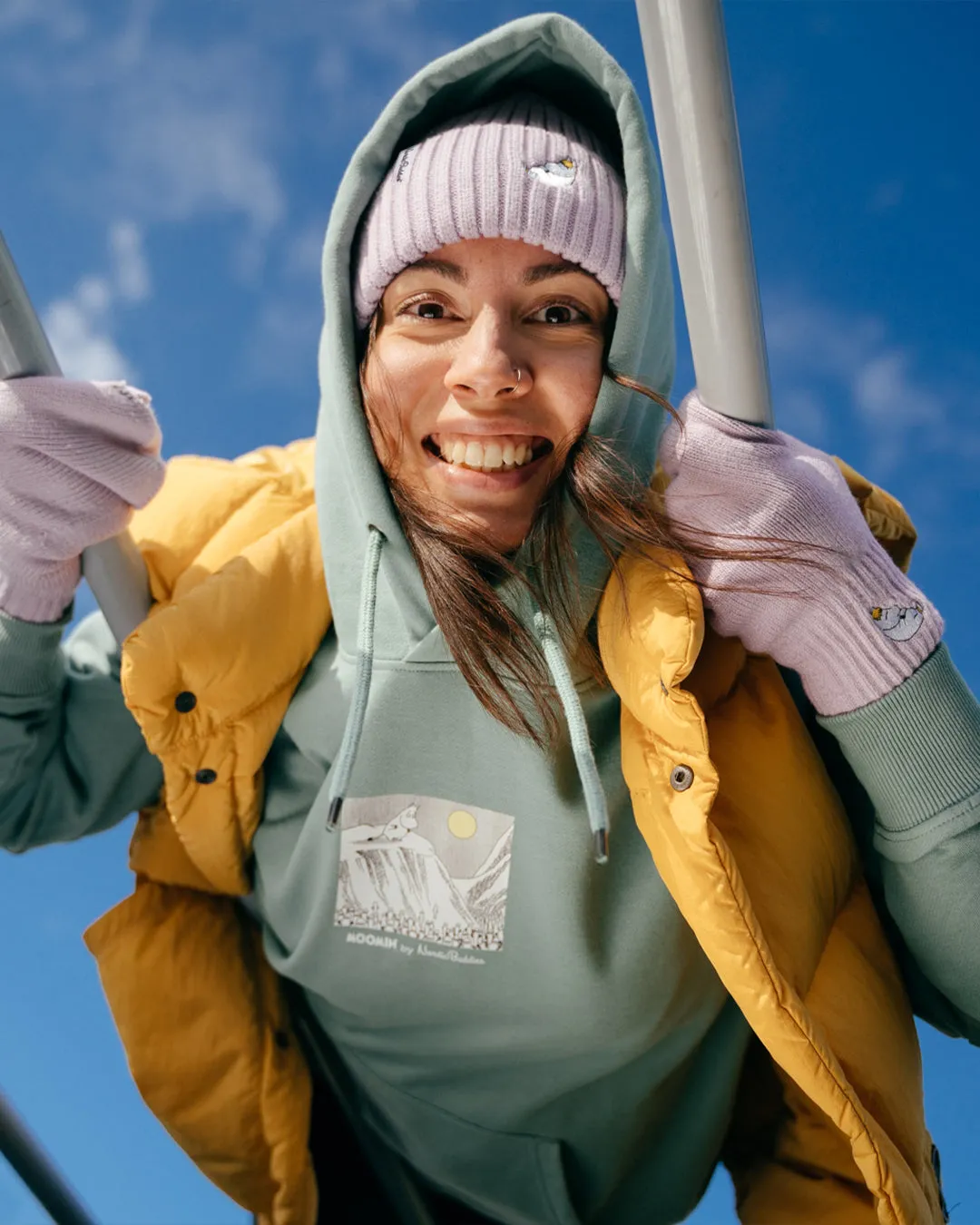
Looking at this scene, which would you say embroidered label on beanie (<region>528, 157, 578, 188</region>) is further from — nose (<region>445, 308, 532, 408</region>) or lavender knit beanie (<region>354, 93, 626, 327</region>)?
nose (<region>445, 308, 532, 408</region>)

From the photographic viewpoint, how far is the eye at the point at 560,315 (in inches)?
40.9

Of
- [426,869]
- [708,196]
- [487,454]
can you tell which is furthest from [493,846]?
[708,196]

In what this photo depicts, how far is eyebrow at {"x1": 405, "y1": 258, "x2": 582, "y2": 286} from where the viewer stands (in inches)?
40.5

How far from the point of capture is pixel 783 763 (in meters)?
0.97

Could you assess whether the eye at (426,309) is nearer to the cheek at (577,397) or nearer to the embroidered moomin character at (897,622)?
the cheek at (577,397)

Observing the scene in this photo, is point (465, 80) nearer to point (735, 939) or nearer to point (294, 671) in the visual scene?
point (294, 671)

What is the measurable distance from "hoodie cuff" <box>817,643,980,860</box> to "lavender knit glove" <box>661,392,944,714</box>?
2 centimetres

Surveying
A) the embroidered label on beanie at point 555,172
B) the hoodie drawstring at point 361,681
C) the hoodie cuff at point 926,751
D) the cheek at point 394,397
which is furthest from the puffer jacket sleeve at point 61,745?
the hoodie cuff at point 926,751

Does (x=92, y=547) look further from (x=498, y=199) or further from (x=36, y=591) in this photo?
(x=498, y=199)

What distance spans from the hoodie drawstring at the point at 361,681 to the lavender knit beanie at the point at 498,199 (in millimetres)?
250

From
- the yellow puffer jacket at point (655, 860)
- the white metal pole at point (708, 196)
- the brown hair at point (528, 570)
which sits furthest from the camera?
the brown hair at point (528, 570)

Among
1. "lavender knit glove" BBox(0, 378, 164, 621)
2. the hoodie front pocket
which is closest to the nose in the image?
"lavender knit glove" BBox(0, 378, 164, 621)

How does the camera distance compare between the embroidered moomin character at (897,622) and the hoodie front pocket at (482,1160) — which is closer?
the embroidered moomin character at (897,622)

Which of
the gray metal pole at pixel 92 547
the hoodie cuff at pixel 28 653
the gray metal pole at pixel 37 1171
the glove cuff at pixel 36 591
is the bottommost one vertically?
the gray metal pole at pixel 37 1171
